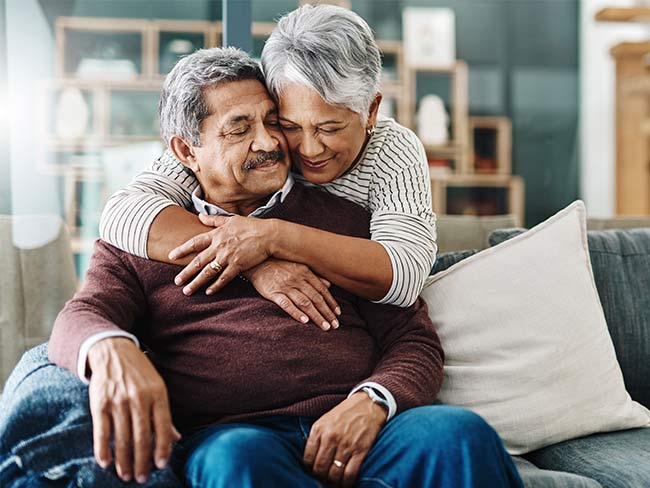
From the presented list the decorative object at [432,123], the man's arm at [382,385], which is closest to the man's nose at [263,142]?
the man's arm at [382,385]

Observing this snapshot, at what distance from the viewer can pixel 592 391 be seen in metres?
1.61

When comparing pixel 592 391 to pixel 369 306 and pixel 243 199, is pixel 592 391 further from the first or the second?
pixel 243 199

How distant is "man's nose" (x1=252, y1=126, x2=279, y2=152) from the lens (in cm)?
154

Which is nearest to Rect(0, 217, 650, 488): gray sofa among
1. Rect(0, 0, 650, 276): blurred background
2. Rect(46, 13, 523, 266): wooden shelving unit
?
Rect(46, 13, 523, 266): wooden shelving unit

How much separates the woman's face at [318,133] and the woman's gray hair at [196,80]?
9 centimetres

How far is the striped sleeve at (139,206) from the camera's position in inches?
58.7

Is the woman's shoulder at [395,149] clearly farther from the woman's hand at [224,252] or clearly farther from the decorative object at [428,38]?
the decorative object at [428,38]

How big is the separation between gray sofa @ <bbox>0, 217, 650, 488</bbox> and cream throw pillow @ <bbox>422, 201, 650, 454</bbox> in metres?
0.06

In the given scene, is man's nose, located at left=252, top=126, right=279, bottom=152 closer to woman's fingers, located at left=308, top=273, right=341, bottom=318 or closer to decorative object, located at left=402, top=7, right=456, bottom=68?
woman's fingers, located at left=308, top=273, right=341, bottom=318

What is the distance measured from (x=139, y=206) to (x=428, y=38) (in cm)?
479

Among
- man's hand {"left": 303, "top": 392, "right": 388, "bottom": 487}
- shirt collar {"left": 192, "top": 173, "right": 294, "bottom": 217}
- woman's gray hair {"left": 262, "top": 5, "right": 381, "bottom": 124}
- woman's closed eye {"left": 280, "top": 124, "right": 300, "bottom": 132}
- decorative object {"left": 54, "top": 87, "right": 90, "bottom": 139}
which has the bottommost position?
man's hand {"left": 303, "top": 392, "right": 388, "bottom": 487}

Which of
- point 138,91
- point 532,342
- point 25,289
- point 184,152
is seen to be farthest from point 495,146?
point 184,152

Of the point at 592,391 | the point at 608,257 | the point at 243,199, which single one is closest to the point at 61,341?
the point at 243,199

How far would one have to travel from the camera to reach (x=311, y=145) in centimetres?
157
